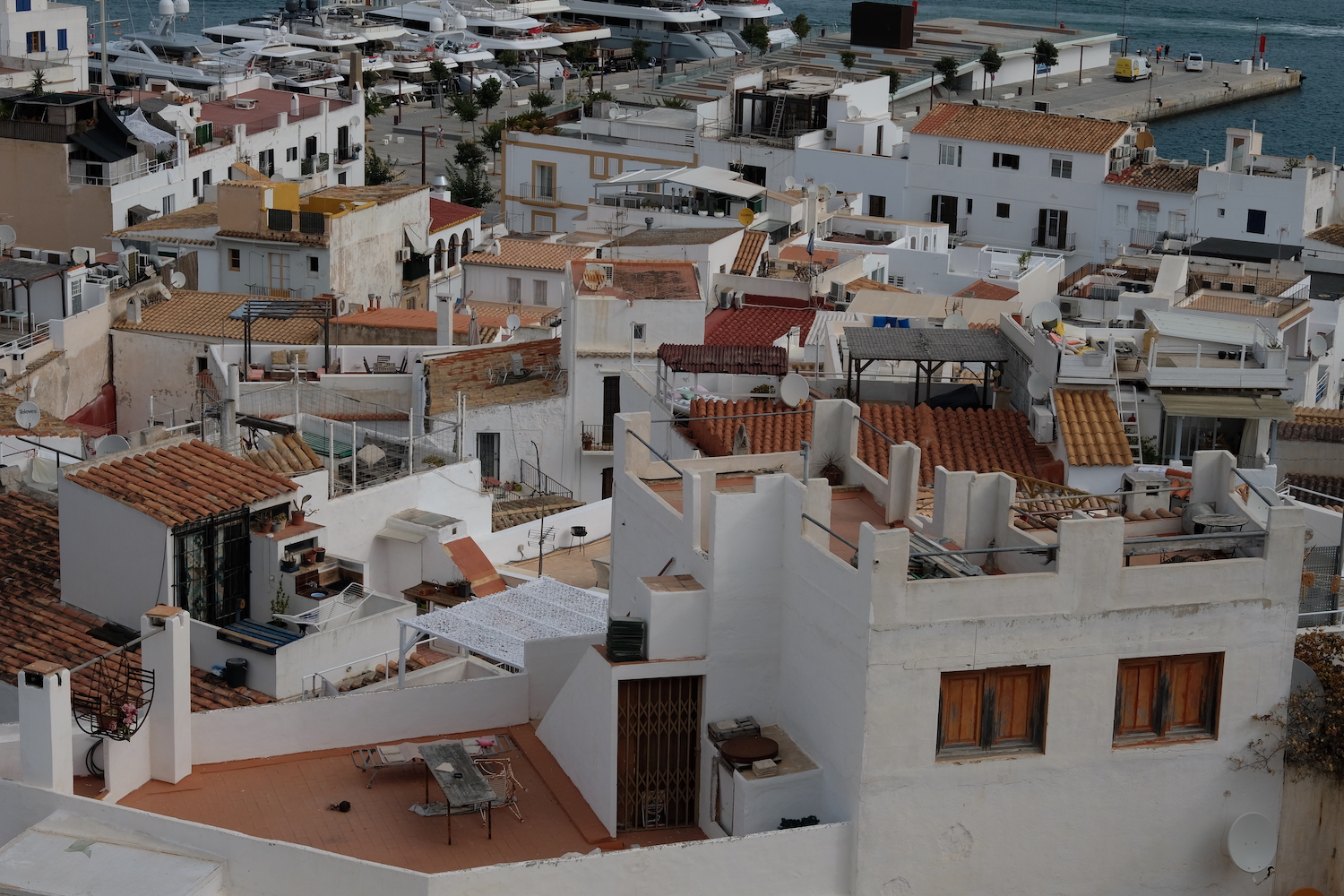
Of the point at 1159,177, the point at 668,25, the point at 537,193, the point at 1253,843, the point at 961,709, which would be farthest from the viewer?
the point at 668,25

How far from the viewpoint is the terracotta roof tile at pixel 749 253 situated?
5103 cm

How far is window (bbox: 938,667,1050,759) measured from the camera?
18469 mm

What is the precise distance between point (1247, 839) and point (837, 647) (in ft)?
14.5

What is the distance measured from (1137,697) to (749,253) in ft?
111

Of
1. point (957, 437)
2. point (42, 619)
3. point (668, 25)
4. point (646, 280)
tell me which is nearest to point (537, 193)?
point (646, 280)

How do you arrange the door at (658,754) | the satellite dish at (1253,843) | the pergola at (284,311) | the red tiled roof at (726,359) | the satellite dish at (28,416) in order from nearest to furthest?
1. the satellite dish at (1253,843)
2. the door at (658,754)
3. the satellite dish at (28,416)
4. the red tiled roof at (726,359)
5. the pergola at (284,311)

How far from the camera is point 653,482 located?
22.3 meters

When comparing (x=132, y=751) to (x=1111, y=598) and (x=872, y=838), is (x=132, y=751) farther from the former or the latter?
(x=1111, y=598)

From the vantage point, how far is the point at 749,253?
51.8 meters

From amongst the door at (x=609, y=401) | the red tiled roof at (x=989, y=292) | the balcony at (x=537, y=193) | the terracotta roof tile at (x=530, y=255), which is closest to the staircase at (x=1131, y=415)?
the door at (x=609, y=401)

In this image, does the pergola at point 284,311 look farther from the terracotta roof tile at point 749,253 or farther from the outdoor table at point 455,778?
the outdoor table at point 455,778

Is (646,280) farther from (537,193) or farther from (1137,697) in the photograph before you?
(537,193)

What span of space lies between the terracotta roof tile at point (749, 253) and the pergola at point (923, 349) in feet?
48.0

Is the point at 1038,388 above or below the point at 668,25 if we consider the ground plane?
below
